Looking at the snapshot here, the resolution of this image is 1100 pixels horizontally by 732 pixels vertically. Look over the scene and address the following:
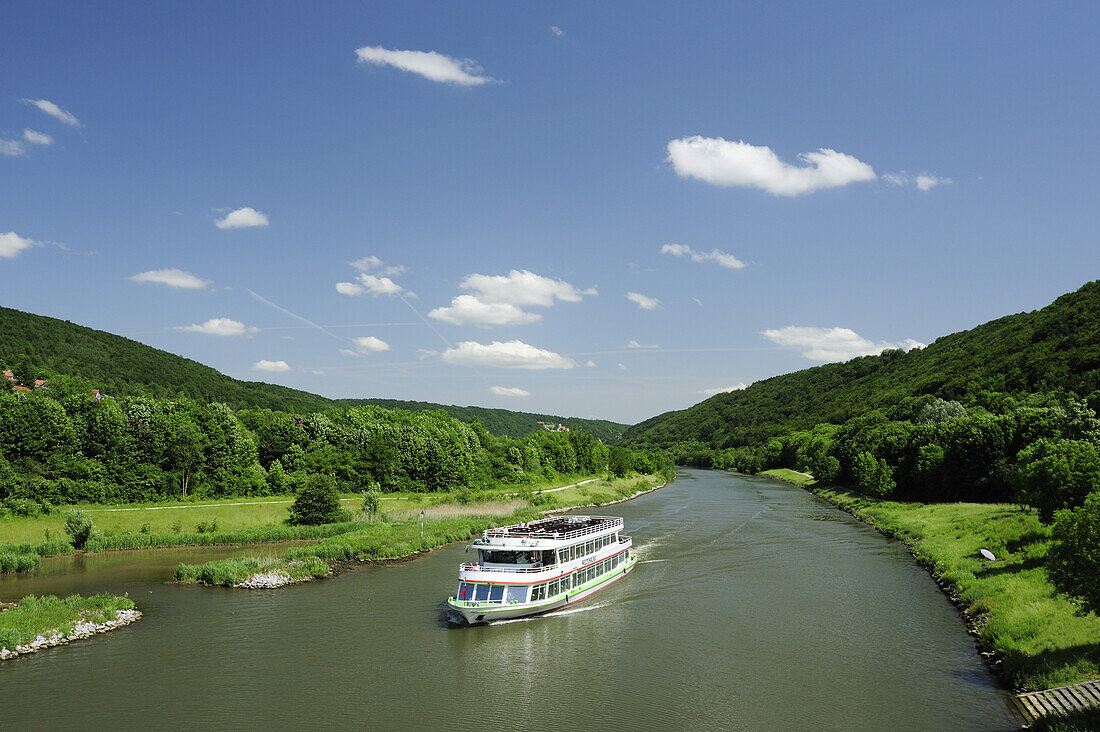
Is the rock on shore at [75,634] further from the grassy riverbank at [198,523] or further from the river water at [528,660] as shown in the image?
the grassy riverbank at [198,523]

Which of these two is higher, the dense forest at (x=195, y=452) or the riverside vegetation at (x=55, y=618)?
the dense forest at (x=195, y=452)

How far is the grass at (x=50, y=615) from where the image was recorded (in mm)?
31078

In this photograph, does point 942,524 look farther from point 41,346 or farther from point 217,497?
point 41,346

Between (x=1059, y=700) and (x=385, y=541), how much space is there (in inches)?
1906

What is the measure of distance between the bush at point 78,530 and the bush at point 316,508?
1813 centimetres

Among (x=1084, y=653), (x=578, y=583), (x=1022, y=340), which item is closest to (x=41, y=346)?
(x=578, y=583)

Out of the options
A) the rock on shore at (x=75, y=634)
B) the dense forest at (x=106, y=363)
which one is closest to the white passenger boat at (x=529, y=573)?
the rock on shore at (x=75, y=634)

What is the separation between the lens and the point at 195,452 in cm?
7875

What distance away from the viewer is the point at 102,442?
76375mm

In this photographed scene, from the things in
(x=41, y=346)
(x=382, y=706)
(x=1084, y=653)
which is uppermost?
(x=41, y=346)

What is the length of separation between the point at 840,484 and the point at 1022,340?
7642cm

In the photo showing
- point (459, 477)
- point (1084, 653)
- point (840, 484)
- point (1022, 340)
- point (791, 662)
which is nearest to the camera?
point (1084, 653)

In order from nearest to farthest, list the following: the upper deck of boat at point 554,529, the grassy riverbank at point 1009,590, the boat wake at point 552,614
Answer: the grassy riverbank at point 1009,590, the boat wake at point 552,614, the upper deck of boat at point 554,529

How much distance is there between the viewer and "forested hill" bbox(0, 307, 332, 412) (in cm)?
14725
